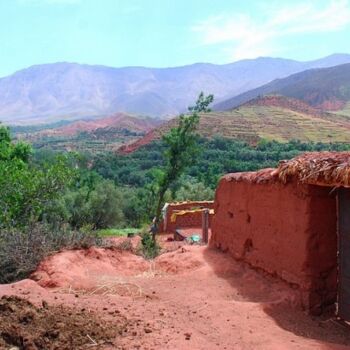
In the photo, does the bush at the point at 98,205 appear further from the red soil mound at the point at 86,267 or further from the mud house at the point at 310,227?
the mud house at the point at 310,227

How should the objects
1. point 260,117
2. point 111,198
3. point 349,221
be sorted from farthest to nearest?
point 260,117
point 111,198
point 349,221

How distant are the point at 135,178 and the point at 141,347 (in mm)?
39795

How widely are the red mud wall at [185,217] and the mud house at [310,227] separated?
16.1 metres

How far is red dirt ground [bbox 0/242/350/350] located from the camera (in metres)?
6.10

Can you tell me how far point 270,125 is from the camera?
63.4 metres

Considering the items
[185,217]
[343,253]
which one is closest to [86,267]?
[343,253]

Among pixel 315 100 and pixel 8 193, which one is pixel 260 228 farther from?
pixel 315 100

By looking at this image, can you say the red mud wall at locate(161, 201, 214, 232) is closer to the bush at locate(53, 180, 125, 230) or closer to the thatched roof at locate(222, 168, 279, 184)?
the bush at locate(53, 180, 125, 230)

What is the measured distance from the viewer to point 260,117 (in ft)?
221

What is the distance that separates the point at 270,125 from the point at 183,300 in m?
56.7

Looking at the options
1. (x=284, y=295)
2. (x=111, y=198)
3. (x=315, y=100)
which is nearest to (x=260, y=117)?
Answer: (x=315, y=100)

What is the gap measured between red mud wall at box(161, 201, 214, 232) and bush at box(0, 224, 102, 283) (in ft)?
47.1

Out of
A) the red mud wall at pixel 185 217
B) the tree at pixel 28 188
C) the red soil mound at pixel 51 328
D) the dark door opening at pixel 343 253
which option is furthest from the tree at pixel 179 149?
the red soil mound at pixel 51 328

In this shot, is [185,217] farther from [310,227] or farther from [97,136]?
[97,136]
